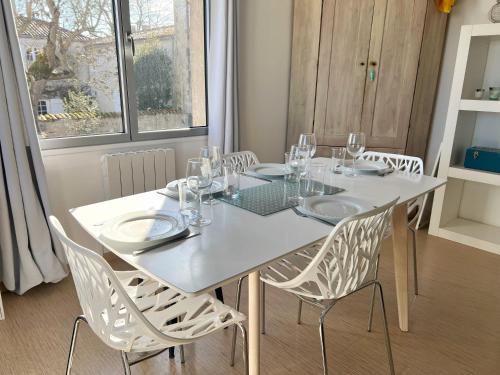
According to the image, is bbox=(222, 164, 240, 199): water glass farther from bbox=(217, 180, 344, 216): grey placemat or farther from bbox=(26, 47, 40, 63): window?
bbox=(26, 47, 40, 63): window

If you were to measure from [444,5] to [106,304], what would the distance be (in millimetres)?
3114

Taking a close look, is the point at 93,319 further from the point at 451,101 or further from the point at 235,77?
the point at 451,101

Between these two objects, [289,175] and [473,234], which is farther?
[473,234]

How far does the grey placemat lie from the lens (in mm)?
1475

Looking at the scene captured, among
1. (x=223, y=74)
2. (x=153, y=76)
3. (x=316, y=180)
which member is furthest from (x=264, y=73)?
(x=316, y=180)

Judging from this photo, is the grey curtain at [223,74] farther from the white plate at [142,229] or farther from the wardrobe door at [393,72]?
the white plate at [142,229]

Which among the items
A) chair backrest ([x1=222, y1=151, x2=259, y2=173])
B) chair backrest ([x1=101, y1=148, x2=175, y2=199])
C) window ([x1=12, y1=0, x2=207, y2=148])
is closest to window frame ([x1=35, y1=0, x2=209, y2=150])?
window ([x1=12, y1=0, x2=207, y2=148])

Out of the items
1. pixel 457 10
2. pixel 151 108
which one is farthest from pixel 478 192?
pixel 151 108

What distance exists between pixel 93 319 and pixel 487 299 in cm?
218

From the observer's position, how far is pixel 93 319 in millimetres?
1143

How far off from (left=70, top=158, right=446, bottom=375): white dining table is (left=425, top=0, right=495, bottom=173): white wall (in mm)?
1765

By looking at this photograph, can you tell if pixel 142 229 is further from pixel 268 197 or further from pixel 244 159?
pixel 244 159

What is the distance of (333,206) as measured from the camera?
1493mm

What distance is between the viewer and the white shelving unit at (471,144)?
8.99ft
